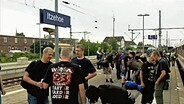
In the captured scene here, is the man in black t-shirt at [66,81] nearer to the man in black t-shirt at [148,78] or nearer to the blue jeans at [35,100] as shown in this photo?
the blue jeans at [35,100]

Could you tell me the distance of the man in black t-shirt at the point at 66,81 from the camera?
568 cm

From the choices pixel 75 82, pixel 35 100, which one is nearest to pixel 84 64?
pixel 35 100

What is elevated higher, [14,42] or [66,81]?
[66,81]

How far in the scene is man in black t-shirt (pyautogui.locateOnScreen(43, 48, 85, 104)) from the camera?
5684mm

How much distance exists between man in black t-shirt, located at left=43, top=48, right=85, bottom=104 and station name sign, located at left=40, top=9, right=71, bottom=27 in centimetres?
456

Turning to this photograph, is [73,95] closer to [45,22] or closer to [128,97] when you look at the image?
[128,97]

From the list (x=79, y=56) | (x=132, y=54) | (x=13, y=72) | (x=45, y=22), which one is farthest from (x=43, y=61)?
(x=13, y=72)

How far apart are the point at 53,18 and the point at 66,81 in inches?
199

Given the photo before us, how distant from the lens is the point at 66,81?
5.70 metres

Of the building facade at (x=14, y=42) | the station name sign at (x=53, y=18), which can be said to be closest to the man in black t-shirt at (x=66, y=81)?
the station name sign at (x=53, y=18)

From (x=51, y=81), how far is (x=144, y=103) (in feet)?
14.8

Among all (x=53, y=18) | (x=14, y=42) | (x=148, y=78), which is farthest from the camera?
(x=14, y=42)

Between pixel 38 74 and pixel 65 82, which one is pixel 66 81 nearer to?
pixel 65 82

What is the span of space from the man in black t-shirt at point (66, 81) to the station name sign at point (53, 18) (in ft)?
15.0
